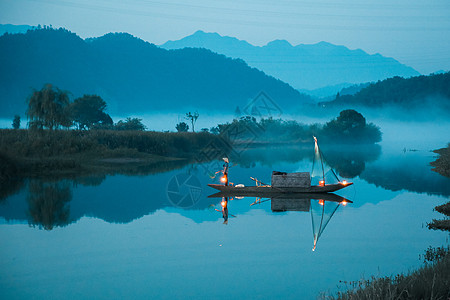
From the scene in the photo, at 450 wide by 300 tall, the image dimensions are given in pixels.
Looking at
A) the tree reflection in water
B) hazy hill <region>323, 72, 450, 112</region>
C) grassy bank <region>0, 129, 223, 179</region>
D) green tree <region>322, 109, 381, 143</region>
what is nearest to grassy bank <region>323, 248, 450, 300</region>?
the tree reflection in water

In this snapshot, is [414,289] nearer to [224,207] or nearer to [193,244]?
[193,244]

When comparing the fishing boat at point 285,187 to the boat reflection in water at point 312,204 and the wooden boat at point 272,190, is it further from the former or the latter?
the boat reflection in water at point 312,204

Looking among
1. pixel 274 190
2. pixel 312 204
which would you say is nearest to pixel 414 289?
pixel 312 204

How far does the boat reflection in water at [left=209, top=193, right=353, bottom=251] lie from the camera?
19234 mm

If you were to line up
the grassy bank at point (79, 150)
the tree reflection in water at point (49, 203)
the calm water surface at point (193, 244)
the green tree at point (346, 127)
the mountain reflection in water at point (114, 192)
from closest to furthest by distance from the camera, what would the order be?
the calm water surface at point (193, 244), the tree reflection in water at point (49, 203), the mountain reflection in water at point (114, 192), the grassy bank at point (79, 150), the green tree at point (346, 127)

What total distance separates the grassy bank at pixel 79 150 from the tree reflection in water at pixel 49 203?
4658 mm

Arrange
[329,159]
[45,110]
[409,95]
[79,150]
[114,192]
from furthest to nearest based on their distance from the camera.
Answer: [409,95] < [329,159] < [45,110] < [79,150] < [114,192]

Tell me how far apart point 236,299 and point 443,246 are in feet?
24.7

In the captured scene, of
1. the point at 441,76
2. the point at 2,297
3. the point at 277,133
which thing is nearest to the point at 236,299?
the point at 2,297

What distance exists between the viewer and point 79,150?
44219mm

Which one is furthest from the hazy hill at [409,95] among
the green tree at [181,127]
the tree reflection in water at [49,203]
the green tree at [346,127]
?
the tree reflection in water at [49,203]

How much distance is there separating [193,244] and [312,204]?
9.20 m

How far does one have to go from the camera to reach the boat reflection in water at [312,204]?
19.2 metres

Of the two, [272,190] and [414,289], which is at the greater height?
[272,190]
